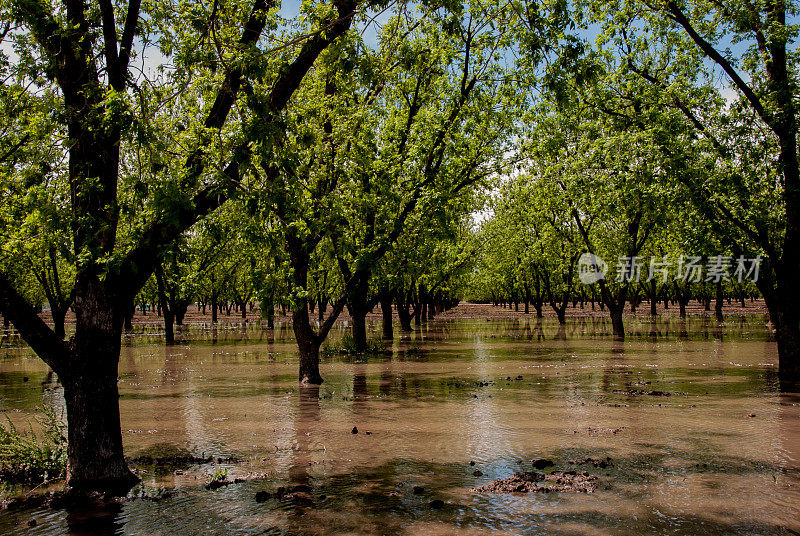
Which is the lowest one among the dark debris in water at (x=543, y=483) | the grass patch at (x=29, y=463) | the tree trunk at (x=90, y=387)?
the dark debris in water at (x=543, y=483)

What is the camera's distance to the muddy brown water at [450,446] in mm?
6664

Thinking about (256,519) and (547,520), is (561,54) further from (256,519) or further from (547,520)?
(256,519)

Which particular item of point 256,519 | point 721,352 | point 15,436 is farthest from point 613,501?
point 721,352

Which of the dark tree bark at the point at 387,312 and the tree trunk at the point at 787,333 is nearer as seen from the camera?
the tree trunk at the point at 787,333

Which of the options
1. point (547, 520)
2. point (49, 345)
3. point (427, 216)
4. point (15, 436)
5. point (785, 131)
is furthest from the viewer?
point (427, 216)

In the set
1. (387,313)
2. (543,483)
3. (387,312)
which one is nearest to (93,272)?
(543,483)

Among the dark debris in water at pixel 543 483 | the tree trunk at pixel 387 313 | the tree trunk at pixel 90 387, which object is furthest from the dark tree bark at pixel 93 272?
the tree trunk at pixel 387 313

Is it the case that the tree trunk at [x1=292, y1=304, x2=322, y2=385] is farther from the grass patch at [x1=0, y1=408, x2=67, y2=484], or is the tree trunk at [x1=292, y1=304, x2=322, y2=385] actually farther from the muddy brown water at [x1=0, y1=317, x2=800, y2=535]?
the grass patch at [x1=0, y1=408, x2=67, y2=484]

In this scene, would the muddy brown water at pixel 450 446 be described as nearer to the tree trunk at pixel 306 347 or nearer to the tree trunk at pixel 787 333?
the tree trunk at pixel 787 333

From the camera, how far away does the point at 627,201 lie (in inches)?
707

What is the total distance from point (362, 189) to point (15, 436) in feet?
38.9

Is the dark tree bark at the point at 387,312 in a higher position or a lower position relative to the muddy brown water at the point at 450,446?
higher

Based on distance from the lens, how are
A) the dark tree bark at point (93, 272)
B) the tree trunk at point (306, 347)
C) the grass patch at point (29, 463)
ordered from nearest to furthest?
the dark tree bark at point (93, 272) → the grass patch at point (29, 463) → the tree trunk at point (306, 347)

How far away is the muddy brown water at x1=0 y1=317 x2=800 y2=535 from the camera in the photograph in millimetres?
6664
